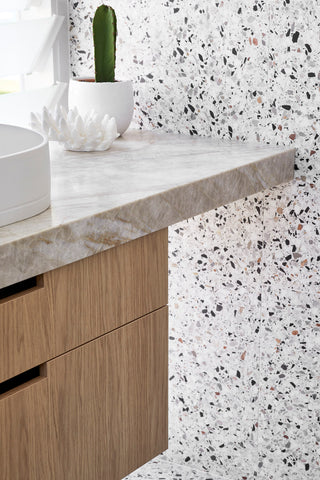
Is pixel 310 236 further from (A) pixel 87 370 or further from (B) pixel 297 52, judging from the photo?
(A) pixel 87 370

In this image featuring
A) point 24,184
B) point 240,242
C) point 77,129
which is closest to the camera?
point 24,184

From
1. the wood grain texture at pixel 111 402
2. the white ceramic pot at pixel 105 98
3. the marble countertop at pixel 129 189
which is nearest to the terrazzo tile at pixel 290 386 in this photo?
the marble countertop at pixel 129 189

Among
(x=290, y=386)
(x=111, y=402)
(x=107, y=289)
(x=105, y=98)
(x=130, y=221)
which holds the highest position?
(x=105, y=98)

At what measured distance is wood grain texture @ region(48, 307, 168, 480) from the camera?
129cm

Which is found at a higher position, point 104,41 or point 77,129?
point 104,41

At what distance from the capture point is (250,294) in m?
1.92

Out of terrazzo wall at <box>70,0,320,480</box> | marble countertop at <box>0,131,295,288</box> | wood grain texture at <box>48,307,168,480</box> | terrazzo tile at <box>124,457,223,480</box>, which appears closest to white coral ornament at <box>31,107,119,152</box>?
marble countertop at <box>0,131,295,288</box>

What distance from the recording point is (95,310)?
1.30 m

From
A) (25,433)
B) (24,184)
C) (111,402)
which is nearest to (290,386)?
(111,402)

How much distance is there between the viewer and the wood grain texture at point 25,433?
46.3 inches

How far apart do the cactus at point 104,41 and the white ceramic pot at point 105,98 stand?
32 mm

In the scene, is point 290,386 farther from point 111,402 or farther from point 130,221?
point 130,221

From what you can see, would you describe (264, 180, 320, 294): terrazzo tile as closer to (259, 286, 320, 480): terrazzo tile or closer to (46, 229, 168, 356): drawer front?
(259, 286, 320, 480): terrazzo tile

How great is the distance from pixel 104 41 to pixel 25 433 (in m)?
0.95
